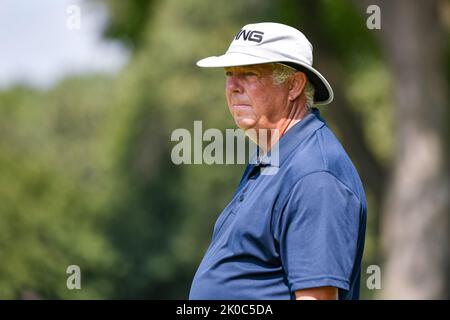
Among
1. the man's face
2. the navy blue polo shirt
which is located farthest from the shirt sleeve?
the man's face

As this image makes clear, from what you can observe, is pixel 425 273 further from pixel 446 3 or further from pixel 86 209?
pixel 86 209

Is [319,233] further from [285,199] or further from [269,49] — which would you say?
[269,49]

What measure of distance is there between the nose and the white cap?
9 cm

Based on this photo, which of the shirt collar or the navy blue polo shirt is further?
the shirt collar

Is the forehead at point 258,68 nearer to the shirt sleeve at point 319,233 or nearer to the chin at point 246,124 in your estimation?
the chin at point 246,124

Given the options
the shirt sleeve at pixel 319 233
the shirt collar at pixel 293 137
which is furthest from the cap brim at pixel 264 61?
the shirt sleeve at pixel 319 233

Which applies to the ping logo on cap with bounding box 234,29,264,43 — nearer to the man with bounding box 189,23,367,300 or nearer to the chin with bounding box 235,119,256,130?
the man with bounding box 189,23,367,300

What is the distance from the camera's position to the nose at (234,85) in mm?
3271

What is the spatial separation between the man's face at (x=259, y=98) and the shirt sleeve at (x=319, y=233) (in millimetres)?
401

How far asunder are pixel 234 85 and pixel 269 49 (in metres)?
0.20

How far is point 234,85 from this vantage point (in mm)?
3287

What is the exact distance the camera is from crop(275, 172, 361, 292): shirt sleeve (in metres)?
2.85

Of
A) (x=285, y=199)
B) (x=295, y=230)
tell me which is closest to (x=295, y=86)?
(x=285, y=199)
